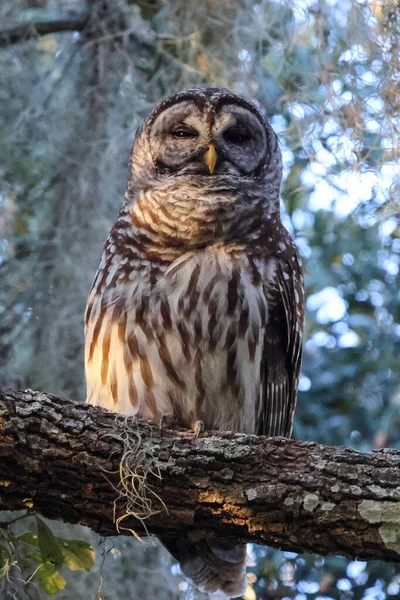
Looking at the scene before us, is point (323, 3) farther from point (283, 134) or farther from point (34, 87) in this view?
point (34, 87)

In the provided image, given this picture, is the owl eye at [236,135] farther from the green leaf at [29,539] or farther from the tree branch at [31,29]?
the tree branch at [31,29]

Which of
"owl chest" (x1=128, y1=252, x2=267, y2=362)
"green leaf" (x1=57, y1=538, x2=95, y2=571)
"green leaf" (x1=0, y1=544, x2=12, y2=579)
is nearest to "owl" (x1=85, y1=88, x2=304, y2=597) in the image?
"owl chest" (x1=128, y1=252, x2=267, y2=362)

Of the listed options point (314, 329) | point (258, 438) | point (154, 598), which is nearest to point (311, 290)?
point (314, 329)

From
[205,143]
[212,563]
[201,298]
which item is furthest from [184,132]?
[212,563]

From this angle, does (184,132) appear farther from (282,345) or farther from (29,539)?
(29,539)

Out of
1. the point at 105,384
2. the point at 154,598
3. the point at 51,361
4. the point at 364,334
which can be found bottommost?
the point at 154,598

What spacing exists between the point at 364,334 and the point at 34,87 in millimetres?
2188

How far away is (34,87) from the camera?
5.11 m

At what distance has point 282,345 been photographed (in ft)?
11.8

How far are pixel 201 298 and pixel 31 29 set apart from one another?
2.38m

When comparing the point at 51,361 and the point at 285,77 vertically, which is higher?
the point at 285,77

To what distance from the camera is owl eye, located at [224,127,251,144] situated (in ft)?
12.3

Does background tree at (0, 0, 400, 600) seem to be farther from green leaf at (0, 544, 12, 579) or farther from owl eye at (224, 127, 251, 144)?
green leaf at (0, 544, 12, 579)

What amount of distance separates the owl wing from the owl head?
0.36 metres
